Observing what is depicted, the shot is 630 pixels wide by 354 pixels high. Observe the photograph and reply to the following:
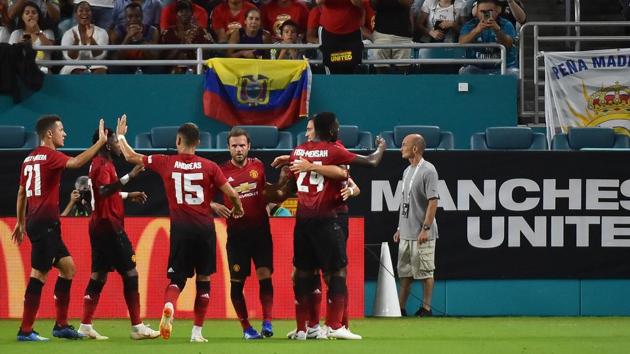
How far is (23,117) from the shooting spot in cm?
1973

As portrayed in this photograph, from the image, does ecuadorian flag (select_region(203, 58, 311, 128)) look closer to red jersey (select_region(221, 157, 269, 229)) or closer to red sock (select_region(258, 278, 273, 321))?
red jersey (select_region(221, 157, 269, 229))

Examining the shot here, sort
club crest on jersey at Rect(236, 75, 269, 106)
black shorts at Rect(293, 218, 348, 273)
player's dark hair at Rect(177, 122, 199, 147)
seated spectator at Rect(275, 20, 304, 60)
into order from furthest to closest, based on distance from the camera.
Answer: seated spectator at Rect(275, 20, 304, 60)
club crest on jersey at Rect(236, 75, 269, 106)
black shorts at Rect(293, 218, 348, 273)
player's dark hair at Rect(177, 122, 199, 147)

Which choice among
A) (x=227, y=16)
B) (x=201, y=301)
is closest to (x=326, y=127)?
(x=201, y=301)

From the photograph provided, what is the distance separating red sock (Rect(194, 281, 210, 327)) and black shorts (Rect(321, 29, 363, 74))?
7.29 m

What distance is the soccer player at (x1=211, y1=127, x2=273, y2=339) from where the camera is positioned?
43.9 feet

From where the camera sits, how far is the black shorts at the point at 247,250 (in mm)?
13383

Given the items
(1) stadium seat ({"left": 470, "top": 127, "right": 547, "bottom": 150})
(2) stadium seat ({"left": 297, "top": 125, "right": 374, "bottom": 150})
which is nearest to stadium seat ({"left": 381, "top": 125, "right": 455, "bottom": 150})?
(2) stadium seat ({"left": 297, "top": 125, "right": 374, "bottom": 150})

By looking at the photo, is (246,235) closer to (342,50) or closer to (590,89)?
(342,50)

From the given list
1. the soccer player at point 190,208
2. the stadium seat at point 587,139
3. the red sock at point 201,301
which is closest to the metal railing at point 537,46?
the stadium seat at point 587,139

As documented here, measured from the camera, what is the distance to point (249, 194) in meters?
13.4

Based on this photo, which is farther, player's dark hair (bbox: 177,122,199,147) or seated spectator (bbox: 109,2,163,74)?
seated spectator (bbox: 109,2,163,74)

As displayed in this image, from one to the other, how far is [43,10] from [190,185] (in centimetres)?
917

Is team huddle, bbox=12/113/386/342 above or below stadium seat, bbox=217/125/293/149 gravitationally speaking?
below

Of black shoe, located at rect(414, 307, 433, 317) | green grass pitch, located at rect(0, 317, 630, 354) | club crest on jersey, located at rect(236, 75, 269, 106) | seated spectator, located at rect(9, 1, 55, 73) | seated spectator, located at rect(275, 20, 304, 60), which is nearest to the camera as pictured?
green grass pitch, located at rect(0, 317, 630, 354)
